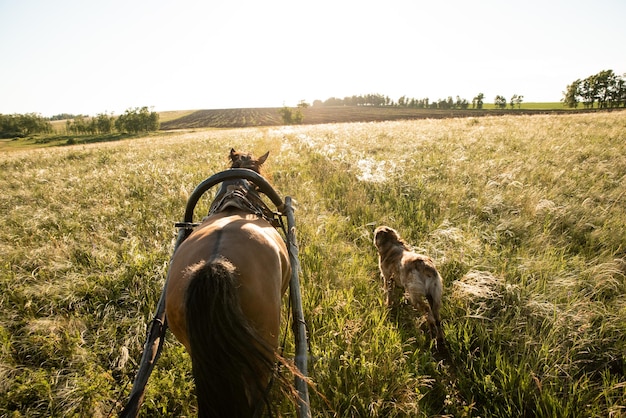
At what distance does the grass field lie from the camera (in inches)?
99.1

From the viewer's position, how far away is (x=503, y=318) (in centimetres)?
314

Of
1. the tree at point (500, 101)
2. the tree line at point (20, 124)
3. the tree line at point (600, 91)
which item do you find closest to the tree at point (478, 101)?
the tree at point (500, 101)

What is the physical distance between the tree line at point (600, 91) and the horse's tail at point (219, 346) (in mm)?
122880

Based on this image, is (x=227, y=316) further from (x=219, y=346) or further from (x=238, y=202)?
(x=238, y=202)

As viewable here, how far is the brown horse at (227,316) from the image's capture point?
1.72m

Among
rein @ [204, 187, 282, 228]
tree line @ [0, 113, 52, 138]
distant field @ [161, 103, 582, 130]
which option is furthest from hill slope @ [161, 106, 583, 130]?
rein @ [204, 187, 282, 228]

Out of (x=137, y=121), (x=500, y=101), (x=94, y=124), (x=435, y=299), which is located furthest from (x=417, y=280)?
(x=500, y=101)

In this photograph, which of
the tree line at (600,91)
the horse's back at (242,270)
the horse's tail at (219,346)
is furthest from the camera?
the tree line at (600,91)

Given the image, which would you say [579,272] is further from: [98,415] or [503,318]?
[98,415]

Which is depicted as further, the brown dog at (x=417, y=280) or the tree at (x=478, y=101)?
the tree at (x=478, y=101)

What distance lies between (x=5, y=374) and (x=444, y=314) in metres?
4.73

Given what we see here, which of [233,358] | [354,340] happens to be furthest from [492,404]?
[233,358]

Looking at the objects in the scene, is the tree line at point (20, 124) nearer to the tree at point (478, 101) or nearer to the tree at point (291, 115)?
the tree at point (291, 115)

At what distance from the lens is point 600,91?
282 ft
